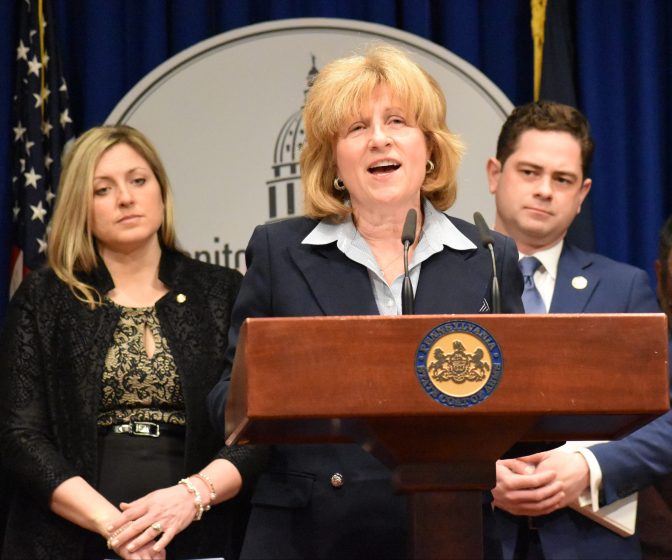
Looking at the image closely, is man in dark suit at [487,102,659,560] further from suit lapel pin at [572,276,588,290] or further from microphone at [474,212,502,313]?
microphone at [474,212,502,313]

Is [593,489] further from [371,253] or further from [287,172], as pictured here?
[287,172]

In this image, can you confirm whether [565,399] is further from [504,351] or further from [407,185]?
[407,185]

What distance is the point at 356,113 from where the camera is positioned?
244 centimetres

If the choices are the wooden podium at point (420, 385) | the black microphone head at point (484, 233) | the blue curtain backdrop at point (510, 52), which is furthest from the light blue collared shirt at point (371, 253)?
the blue curtain backdrop at point (510, 52)

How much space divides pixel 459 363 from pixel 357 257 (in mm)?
671

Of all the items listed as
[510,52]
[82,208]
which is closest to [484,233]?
[82,208]

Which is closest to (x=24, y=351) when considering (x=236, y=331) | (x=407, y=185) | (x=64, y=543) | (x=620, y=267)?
→ (x=64, y=543)

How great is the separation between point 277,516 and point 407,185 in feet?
2.31

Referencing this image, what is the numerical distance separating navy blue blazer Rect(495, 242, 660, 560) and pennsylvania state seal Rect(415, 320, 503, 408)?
4.35ft

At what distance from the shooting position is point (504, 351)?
5.54 feet

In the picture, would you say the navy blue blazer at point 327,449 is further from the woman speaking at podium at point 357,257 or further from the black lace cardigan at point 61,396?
the black lace cardigan at point 61,396

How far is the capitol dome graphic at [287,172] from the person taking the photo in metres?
4.24

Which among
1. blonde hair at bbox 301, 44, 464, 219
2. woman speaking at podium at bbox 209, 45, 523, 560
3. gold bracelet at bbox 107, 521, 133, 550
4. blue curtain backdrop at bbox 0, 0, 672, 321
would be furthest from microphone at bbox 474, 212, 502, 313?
blue curtain backdrop at bbox 0, 0, 672, 321

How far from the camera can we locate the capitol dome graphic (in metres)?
4.24
